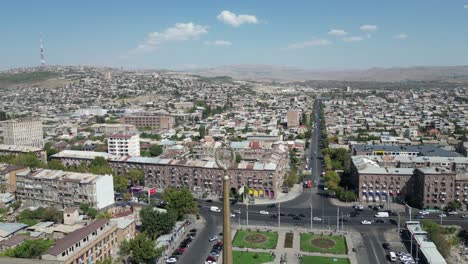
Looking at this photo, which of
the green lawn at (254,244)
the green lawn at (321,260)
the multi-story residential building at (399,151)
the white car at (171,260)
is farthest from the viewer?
the multi-story residential building at (399,151)

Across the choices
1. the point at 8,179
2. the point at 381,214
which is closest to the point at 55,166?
the point at 8,179

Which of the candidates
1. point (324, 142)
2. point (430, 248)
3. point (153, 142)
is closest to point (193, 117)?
point (153, 142)

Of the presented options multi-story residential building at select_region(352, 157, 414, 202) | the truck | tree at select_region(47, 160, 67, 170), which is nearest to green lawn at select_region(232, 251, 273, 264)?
the truck

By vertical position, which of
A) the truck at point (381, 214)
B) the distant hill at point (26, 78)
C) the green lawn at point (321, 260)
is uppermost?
the distant hill at point (26, 78)

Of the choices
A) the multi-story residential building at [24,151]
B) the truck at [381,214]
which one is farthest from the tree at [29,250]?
the multi-story residential building at [24,151]

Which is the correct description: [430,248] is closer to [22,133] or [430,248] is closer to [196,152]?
[196,152]

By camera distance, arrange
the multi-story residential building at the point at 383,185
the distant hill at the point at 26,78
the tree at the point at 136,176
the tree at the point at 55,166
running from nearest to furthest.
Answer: the multi-story residential building at the point at 383,185 → the tree at the point at 136,176 → the tree at the point at 55,166 → the distant hill at the point at 26,78

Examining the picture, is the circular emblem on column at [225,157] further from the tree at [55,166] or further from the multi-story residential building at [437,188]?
the tree at [55,166]

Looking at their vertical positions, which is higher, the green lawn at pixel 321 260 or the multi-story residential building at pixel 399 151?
the multi-story residential building at pixel 399 151
